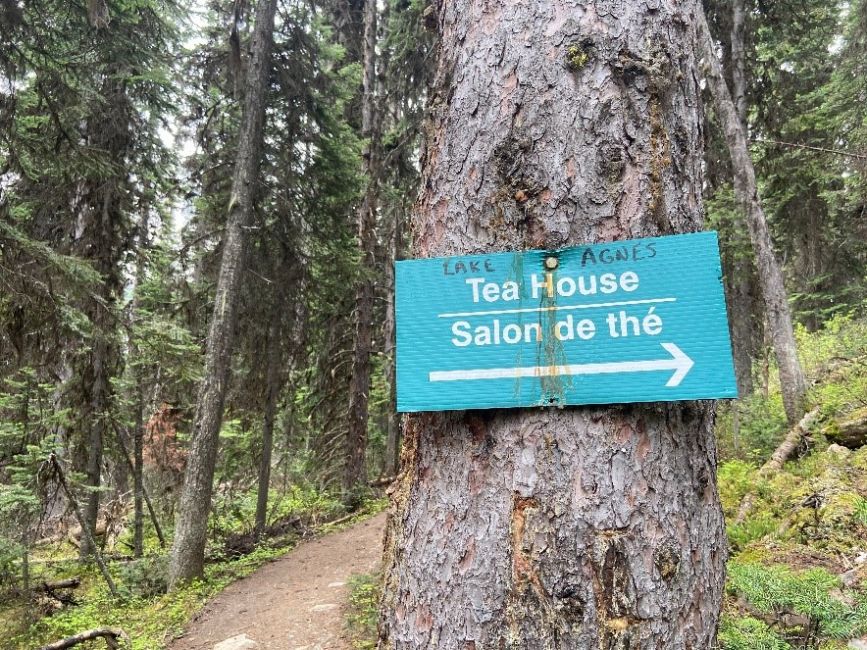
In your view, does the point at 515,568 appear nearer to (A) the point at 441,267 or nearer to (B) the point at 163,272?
(A) the point at 441,267

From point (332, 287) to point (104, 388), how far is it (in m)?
4.00

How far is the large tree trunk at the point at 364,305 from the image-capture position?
1028 centimetres

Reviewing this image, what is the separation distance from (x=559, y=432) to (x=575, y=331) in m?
0.22

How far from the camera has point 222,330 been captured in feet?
26.0

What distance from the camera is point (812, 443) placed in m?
6.35

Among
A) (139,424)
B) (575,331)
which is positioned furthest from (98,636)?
(575,331)

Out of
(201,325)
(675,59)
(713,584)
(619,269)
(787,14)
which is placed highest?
(787,14)

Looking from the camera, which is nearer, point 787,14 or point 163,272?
point 163,272

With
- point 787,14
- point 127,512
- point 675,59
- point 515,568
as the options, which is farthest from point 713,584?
point 127,512

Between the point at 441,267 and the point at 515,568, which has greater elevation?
the point at 441,267

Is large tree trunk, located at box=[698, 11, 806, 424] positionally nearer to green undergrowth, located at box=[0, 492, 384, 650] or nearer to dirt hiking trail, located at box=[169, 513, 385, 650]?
dirt hiking trail, located at box=[169, 513, 385, 650]

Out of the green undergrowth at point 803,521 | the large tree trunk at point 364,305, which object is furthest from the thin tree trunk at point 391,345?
the green undergrowth at point 803,521

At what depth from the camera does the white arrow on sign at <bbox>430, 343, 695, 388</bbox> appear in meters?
1.17

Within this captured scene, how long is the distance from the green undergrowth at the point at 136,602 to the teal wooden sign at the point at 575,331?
6098mm
